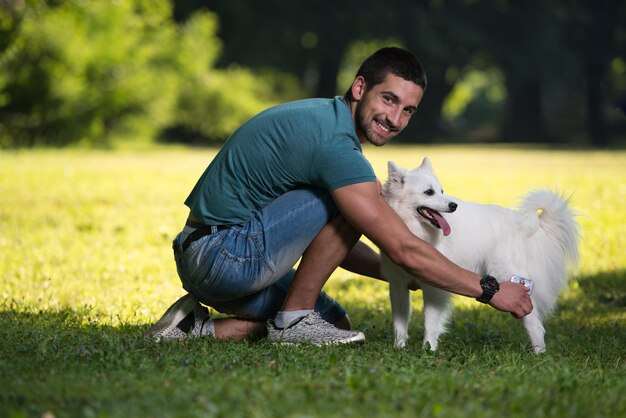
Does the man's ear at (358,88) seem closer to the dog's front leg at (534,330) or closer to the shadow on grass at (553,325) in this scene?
the shadow on grass at (553,325)

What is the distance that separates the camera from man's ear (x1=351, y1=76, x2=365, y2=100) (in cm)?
478

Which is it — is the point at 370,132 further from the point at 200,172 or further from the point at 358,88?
the point at 200,172

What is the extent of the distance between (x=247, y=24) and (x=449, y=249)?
33.7 meters

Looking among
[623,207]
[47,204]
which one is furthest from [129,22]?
[623,207]

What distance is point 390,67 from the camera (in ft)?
15.4

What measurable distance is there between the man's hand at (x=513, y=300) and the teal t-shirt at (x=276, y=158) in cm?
92

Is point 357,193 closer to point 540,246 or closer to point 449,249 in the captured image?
point 449,249

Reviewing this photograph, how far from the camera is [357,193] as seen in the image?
14.3ft

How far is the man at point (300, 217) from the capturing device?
4.45 m

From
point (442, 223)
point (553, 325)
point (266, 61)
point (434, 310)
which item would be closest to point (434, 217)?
point (442, 223)

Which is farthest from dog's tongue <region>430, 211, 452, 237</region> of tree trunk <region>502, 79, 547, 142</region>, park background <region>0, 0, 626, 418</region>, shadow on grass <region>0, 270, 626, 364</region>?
tree trunk <region>502, 79, 547, 142</region>

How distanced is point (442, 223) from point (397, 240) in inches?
23.2

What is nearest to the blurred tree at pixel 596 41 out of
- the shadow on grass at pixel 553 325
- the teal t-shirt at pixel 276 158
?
the shadow on grass at pixel 553 325

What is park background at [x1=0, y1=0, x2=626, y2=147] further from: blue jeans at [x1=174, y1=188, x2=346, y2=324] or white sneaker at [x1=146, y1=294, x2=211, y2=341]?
blue jeans at [x1=174, y1=188, x2=346, y2=324]
